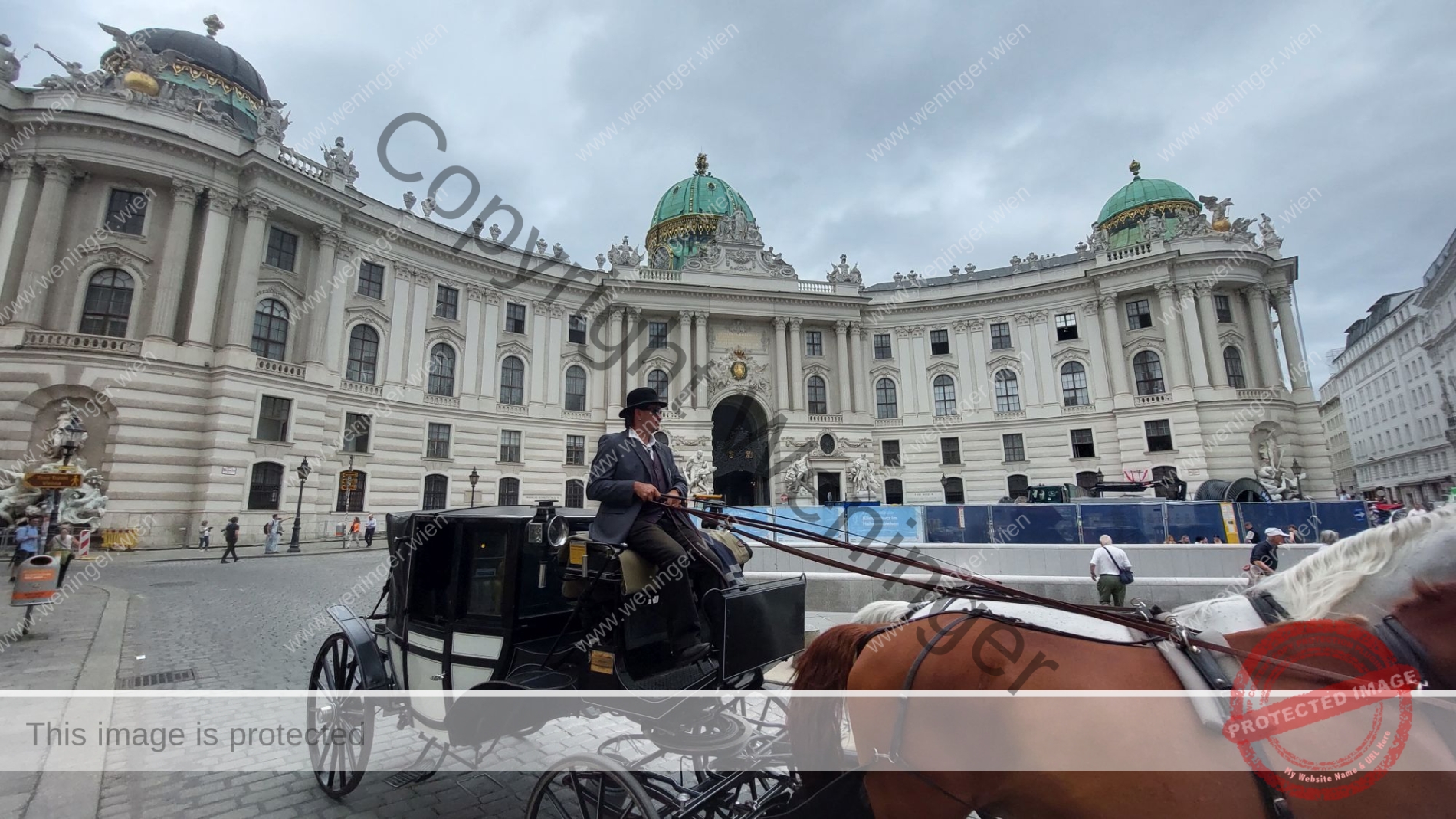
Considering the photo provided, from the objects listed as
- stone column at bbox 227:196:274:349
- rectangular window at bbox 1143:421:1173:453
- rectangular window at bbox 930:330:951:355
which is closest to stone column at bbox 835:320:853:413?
rectangular window at bbox 930:330:951:355

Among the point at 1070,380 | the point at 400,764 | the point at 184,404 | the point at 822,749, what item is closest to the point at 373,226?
the point at 184,404

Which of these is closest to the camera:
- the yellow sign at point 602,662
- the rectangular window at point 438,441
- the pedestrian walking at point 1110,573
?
the yellow sign at point 602,662

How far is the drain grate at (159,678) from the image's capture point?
5977 millimetres

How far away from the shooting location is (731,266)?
35.8 metres

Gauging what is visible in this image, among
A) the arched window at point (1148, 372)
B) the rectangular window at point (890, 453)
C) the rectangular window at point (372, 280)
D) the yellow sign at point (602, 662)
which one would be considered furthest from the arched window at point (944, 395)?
the yellow sign at point (602, 662)

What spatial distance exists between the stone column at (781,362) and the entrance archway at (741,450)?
4.65 ft

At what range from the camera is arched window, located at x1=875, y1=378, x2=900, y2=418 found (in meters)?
36.7

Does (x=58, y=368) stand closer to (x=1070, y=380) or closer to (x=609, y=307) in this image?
(x=609, y=307)

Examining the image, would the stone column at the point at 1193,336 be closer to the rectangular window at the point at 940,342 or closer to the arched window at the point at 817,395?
the rectangular window at the point at 940,342

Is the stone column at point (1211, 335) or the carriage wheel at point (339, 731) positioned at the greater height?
the stone column at point (1211, 335)

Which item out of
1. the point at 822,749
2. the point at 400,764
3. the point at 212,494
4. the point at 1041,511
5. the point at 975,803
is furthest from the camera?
the point at 212,494

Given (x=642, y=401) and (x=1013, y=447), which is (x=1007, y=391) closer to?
(x=1013, y=447)

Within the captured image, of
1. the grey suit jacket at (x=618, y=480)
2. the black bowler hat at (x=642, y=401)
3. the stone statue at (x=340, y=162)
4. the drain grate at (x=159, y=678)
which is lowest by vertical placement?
the drain grate at (x=159, y=678)

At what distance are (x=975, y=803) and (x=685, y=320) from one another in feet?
108
